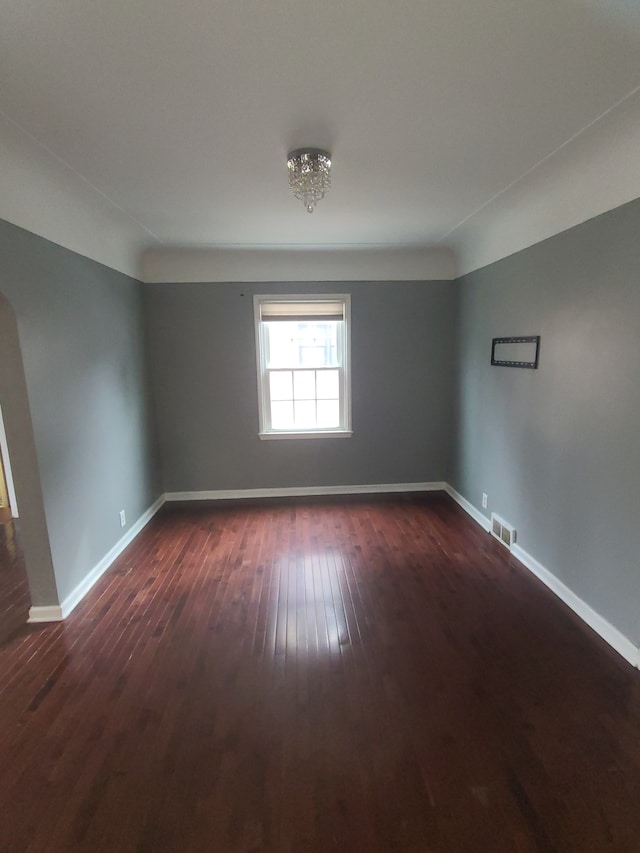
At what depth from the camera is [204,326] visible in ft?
12.9

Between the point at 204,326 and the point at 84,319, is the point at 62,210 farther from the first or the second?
the point at 204,326

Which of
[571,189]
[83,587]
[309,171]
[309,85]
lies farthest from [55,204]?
[571,189]

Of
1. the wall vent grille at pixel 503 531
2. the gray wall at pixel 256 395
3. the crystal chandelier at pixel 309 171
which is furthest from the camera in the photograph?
the gray wall at pixel 256 395

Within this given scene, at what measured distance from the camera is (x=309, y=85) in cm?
144

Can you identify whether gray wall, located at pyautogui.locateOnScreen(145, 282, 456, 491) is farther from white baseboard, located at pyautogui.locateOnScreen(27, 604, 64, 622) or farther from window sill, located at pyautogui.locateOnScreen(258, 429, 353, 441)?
white baseboard, located at pyautogui.locateOnScreen(27, 604, 64, 622)

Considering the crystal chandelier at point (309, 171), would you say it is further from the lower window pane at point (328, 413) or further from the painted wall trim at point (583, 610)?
the painted wall trim at point (583, 610)

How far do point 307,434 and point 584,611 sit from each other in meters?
2.74

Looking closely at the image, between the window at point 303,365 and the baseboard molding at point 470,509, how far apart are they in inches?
50.5

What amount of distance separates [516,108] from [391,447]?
3.09m

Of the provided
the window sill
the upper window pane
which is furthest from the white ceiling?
the window sill

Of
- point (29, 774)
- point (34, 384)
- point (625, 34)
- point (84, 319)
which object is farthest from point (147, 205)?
point (29, 774)

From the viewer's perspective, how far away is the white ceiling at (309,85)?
45.2 inches

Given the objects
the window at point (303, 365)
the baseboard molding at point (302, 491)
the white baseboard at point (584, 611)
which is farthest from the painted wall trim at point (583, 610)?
the window at point (303, 365)

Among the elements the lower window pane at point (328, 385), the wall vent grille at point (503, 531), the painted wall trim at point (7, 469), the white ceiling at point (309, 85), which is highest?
the white ceiling at point (309, 85)
